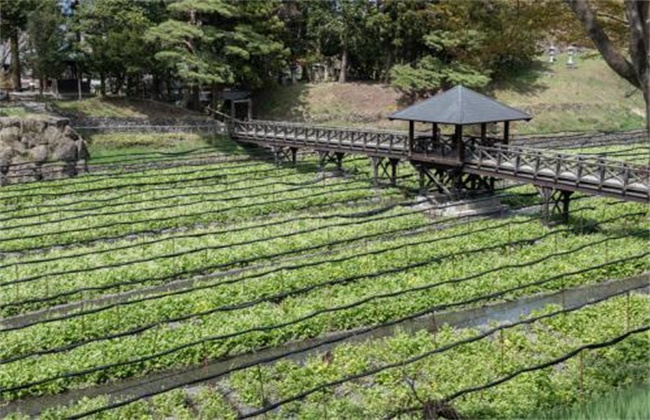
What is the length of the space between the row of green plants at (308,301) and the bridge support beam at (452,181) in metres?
6.36

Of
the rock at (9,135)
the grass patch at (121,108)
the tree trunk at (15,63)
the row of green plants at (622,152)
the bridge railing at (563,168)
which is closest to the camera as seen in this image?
the bridge railing at (563,168)

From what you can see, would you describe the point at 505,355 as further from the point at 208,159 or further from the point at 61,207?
the point at 208,159

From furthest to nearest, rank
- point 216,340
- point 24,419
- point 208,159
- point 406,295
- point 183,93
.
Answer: point 183,93, point 208,159, point 406,295, point 216,340, point 24,419

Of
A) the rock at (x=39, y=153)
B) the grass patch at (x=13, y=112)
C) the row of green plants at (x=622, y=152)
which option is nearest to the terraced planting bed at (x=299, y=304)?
the rock at (x=39, y=153)

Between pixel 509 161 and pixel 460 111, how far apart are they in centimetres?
301

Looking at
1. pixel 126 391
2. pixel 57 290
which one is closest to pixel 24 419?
pixel 126 391

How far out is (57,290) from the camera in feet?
63.1

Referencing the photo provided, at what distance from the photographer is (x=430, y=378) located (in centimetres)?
1356

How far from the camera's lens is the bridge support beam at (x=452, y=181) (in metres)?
29.7

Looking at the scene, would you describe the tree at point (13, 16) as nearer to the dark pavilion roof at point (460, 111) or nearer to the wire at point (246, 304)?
the dark pavilion roof at point (460, 111)

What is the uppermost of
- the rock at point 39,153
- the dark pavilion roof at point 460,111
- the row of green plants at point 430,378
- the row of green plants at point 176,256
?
the dark pavilion roof at point 460,111

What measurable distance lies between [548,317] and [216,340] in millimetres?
7890

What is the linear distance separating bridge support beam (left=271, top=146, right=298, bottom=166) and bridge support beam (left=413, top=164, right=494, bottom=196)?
10889mm

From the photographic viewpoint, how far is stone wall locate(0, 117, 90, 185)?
119ft
